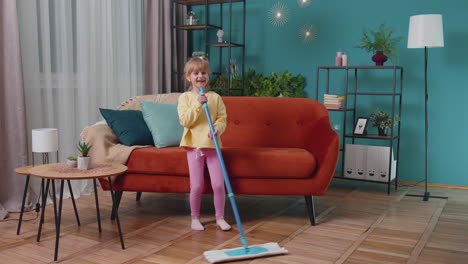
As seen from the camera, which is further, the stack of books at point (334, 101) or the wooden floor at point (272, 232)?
the stack of books at point (334, 101)

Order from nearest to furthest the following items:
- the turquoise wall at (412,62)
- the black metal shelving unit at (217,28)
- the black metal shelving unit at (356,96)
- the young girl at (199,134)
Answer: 1. the young girl at (199,134)
2. the black metal shelving unit at (356,96)
3. the turquoise wall at (412,62)
4. the black metal shelving unit at (217,28)

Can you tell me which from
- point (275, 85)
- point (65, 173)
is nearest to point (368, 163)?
point (275, 85)

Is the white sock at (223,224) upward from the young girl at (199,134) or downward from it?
downward

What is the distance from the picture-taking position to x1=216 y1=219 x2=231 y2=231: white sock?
271 cm

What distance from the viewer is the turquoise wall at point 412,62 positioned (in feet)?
12.9

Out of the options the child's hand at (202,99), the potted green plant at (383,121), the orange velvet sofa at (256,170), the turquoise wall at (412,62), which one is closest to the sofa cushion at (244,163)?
the orange velvet sofa at (256,170)

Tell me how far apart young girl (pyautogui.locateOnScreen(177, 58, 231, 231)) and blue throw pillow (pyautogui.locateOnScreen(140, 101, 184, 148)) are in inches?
14.3

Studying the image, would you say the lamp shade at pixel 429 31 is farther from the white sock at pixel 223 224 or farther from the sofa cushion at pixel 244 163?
the white sock at pixel 223 224

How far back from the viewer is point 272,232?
2705 mm

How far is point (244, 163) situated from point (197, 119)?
1.30 feet

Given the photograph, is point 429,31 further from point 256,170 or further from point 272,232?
point 272,232

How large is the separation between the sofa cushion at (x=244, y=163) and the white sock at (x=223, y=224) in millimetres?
273

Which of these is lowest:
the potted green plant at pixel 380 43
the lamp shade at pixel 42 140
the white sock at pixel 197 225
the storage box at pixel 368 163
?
the white sock at pixel 197 225

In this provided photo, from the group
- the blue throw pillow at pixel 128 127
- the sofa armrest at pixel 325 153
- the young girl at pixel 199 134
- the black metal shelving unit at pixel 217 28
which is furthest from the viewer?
the black metal shelving unit at pixel 217 28
